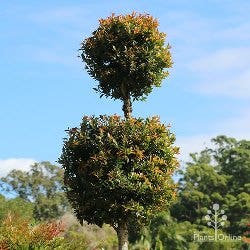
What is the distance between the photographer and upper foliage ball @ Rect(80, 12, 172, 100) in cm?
1764

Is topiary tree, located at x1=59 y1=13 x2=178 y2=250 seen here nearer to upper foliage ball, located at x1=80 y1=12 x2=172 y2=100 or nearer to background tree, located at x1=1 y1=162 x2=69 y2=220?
upper foliage ball, located at x1=80 y1=12 x2=172 y2=100

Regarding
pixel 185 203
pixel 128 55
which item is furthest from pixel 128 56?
pixel 185 203

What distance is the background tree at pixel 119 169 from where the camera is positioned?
16.5 metres

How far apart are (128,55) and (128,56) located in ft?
0.10

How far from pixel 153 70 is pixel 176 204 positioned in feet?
122

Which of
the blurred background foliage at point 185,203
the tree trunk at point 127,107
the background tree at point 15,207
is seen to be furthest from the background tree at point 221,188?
the tree trunk at point 127,107

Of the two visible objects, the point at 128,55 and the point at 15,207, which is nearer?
the point at 128,55

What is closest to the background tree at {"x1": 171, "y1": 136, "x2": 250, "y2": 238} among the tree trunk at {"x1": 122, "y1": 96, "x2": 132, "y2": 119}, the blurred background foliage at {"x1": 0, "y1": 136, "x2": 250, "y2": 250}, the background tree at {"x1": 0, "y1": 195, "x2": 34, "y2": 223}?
the blurred background foliage at {"x1": 0, "y1": 136, "x2": 250, "y2": 250}

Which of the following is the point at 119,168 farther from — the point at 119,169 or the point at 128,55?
the point at 128,55

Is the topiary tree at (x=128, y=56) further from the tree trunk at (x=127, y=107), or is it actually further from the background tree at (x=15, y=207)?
the background tree at (x=15, y=207)

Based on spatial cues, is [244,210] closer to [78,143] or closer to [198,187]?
[198,187]

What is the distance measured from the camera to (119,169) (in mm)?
16406

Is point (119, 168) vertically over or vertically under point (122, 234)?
over

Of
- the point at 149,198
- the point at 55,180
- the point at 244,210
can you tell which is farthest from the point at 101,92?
the point at 55,180
